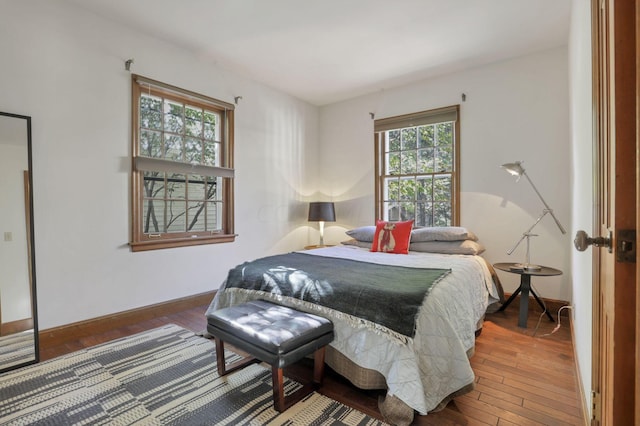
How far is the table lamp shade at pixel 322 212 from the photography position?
446 centimetres

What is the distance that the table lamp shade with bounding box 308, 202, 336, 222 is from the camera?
14.6 feet

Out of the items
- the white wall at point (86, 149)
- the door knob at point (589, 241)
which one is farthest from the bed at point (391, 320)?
the white wall at point (86, 149)

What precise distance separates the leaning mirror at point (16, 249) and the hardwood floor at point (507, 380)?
20 cm

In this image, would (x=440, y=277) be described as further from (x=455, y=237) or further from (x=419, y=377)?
(x=455, y=237)

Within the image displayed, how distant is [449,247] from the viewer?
326 centimetres

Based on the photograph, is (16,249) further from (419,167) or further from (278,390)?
(419,167)

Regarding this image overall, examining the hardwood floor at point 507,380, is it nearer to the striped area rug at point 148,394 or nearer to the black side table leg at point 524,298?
Answer: the black side table leg at point 524,298

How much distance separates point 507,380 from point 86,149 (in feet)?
11.7

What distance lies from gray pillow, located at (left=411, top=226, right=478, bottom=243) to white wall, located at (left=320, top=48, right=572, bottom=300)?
410mm

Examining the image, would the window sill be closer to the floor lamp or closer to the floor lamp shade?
the floor lamp shade

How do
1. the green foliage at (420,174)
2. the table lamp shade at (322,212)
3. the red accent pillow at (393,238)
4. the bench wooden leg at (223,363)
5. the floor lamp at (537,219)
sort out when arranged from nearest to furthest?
the bench wooden leg at (223,363)
the floor lamp at (537,219)
the red accent pillow at (393,238)
the green foliage at (420,174)
the table lamp shade at (322,212)

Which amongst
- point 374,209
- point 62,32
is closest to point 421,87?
point 374,209

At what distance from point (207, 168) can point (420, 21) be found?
8.24 ft

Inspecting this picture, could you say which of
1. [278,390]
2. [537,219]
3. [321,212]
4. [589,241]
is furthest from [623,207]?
[321,212]
